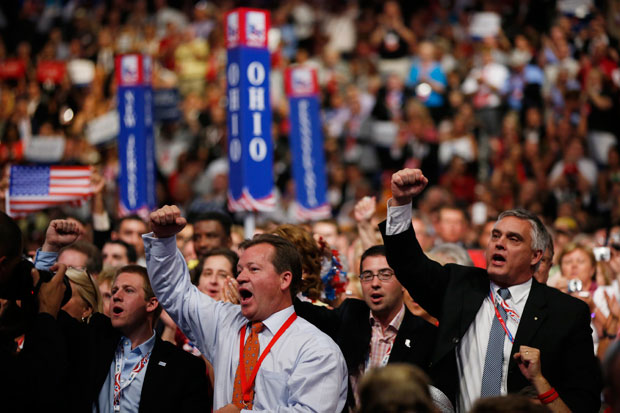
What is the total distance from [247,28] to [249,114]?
0.80m

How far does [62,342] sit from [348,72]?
48.3 ft

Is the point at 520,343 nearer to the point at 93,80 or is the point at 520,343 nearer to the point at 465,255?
the point at 465,255

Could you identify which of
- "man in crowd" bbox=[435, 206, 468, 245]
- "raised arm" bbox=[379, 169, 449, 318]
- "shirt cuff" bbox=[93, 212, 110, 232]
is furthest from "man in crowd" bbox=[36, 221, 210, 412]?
"man in crowd" bbox=[435, 206, 468, 245]

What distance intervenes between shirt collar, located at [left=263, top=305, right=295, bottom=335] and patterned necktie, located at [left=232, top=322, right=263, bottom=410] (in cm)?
5

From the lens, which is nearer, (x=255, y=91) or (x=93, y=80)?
(x=255, y=91)

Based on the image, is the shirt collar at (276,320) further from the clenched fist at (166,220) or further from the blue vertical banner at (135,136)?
the blue vertical banner at (135,136)

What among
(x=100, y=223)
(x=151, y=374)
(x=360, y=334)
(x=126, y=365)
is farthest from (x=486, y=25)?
(x=151, y=374)

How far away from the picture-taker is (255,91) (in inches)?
352

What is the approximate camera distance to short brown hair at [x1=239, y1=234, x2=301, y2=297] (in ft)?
16.8

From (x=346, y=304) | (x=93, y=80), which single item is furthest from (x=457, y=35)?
(x=346, y=304)

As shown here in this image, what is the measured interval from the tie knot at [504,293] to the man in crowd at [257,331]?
97 centimetres

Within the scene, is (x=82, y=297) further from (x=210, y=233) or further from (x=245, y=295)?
(x=210, y=233)

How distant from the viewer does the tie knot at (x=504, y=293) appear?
5.24 m

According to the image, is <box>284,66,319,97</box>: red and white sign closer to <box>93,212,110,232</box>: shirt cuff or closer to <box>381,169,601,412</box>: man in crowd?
<box>93,212,110,232</box>: shirt cuff
